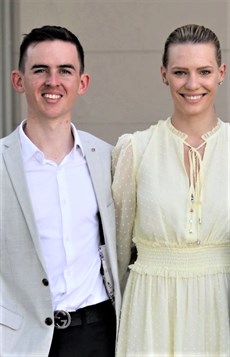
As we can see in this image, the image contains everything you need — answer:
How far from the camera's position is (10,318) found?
8.36 feet

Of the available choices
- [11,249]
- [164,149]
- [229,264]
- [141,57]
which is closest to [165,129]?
[164,149]

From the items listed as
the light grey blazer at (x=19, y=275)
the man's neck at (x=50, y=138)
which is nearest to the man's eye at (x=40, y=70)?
the man's neck at (x=50, y=138)

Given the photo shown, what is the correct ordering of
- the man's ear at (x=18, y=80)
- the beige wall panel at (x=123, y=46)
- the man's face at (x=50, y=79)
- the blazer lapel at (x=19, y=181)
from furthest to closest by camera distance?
the beige wall panel at (x=123, y=46) < the man's ear at (x=18, y=80) < the man's face at (x=50, y=79) < the blazer lapel at (x=19, y=181)

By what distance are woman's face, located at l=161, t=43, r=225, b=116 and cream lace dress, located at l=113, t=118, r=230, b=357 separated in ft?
0.39

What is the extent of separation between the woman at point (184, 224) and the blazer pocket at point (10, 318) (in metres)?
0.36

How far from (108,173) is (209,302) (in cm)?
57

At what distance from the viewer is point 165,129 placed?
2750 millimetres

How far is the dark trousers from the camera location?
258cm

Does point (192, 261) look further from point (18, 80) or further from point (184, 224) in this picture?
point (18, 80)

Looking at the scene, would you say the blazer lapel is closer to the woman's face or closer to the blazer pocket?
the blazer pocket

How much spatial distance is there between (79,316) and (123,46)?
2.40m

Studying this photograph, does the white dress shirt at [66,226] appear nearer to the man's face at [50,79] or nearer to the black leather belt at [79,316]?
the black leather belt at [79,316]

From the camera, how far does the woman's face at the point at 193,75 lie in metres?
2.62

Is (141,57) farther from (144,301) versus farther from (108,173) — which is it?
(144,301)
